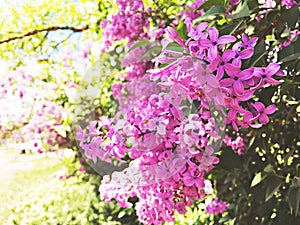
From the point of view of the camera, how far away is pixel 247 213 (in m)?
1.68

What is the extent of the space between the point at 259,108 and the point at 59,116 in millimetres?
2627

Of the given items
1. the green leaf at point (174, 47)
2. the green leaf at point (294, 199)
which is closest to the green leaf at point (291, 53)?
the green leaf at point (174, 47)

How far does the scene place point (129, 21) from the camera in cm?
197

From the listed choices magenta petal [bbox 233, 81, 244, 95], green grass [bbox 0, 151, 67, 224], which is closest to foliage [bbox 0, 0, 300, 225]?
magenta petal [bbox 233, 81, 244, 95]

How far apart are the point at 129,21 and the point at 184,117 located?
1.33 metres

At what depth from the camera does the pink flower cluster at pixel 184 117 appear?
62 cm

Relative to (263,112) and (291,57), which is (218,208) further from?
(263,112)

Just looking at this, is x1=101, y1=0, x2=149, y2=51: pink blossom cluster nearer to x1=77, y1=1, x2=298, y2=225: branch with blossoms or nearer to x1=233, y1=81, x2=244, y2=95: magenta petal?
x1=77, y1=1, x2=298, y2=225: branch with blossoms

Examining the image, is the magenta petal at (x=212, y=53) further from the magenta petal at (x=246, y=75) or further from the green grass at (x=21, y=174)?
the green grass at (x=21, y=174)

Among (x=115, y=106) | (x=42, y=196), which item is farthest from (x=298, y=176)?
(x=42, y=196)

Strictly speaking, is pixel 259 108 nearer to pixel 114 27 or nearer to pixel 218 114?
pixel 218 114

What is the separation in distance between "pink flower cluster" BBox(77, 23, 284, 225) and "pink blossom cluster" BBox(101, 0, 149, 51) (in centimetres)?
111

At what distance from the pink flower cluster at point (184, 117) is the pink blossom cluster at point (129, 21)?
111 cm

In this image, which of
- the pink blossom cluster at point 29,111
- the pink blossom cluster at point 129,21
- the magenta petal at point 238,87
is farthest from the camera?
the pink blossom cluster at point 29,111
